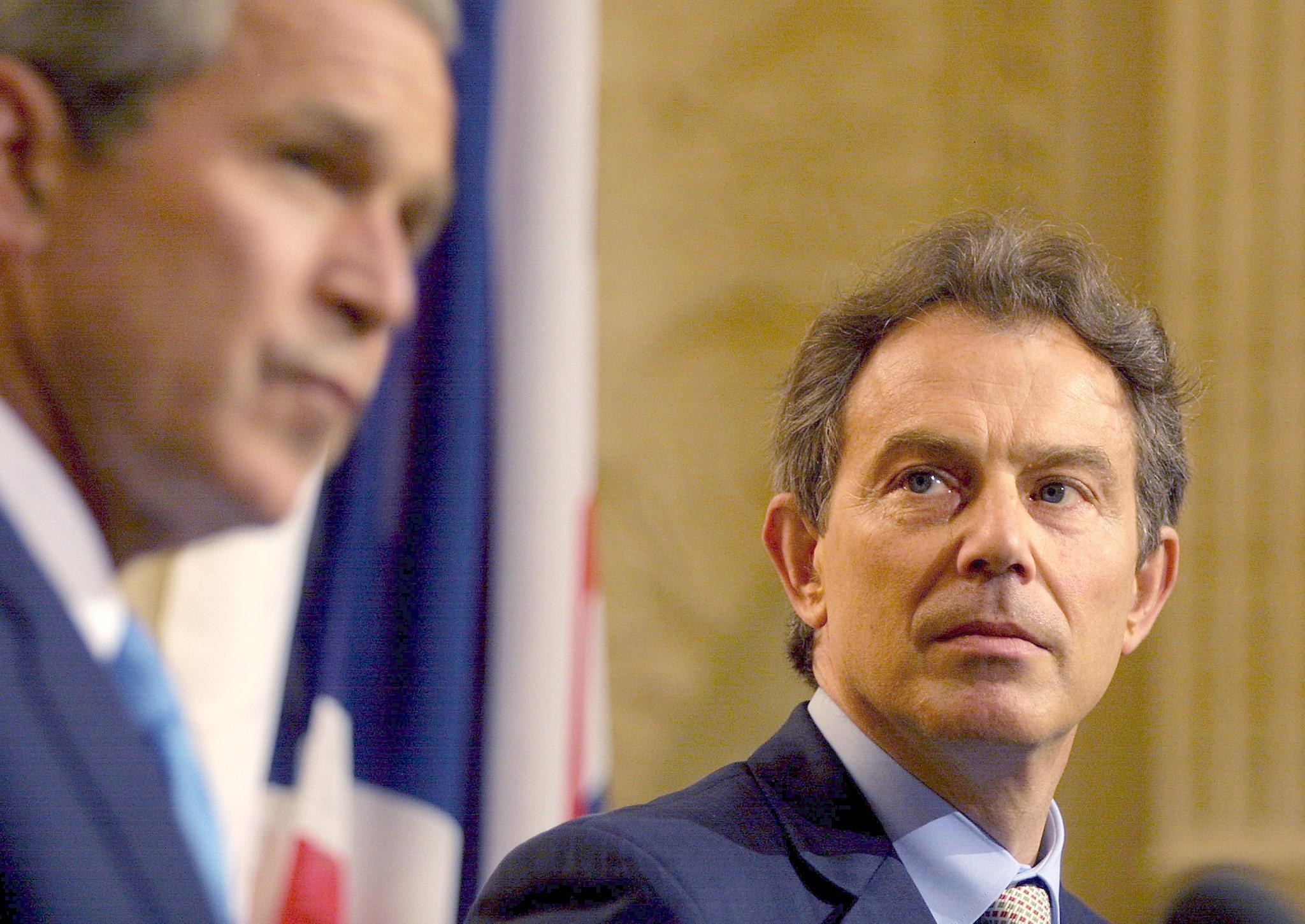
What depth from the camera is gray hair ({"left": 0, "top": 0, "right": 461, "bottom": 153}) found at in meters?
1.08

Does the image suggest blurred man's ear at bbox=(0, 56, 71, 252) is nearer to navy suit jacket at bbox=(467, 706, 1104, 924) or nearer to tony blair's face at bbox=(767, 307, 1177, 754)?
navy suit jacket at bbox=(467, 706, 1104, 924)

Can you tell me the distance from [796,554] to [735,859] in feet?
1.85

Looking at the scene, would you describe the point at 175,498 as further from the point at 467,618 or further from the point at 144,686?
the point at 467,618

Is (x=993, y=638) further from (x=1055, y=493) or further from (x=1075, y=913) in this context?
(x=1075, y=913)

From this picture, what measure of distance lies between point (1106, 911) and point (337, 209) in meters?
3.22

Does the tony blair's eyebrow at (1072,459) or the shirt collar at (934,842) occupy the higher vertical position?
the tony blair's eyebrow at (1072,459)

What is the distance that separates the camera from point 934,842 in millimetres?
1834

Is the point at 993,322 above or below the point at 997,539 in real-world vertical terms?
above

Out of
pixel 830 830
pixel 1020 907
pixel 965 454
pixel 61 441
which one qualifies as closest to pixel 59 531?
pixel 61 441

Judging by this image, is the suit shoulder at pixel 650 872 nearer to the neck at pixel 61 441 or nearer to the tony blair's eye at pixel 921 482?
the tony blair's eye at pixel 921 482

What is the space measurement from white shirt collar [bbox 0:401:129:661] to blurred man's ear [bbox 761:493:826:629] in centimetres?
115

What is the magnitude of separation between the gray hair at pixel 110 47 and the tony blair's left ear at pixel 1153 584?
1477mm

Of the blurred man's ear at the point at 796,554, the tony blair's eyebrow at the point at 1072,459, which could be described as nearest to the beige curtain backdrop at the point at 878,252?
the blurred man's ear at the point at 796,554

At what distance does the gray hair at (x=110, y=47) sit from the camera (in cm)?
108
